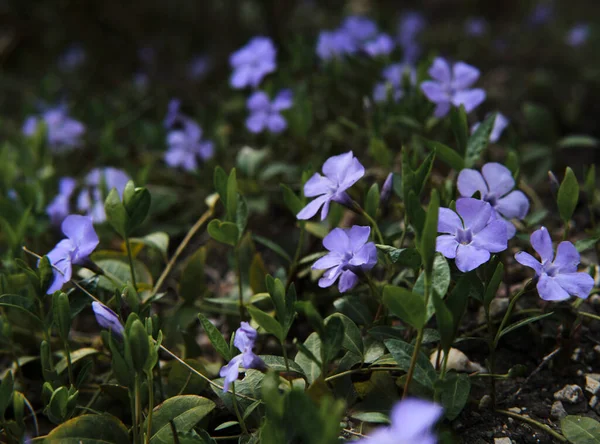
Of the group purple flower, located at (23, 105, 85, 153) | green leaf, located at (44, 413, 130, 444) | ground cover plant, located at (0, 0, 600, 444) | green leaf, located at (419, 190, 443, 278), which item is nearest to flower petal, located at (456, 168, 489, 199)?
ground cover plant, located at (0, 0, 600, 444)

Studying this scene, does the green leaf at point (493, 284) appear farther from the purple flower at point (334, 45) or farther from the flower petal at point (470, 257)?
the purple flower at point (334, 45)

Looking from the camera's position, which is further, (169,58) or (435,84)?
(169,58)

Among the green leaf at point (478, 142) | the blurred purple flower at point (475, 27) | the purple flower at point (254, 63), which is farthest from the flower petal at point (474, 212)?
the blurred purple flower at point (475, 27)

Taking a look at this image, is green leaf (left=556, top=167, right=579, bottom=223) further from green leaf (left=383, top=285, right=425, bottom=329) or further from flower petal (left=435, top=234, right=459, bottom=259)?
green leaf (left=383, top=285, right=425, bottom=329)

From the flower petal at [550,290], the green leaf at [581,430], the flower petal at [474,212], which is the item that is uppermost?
the flower petal at [474,212]

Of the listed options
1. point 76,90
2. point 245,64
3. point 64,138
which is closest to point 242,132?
point 245,64

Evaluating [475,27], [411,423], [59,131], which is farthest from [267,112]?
[411,423]

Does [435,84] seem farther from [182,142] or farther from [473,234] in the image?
[182,142]
